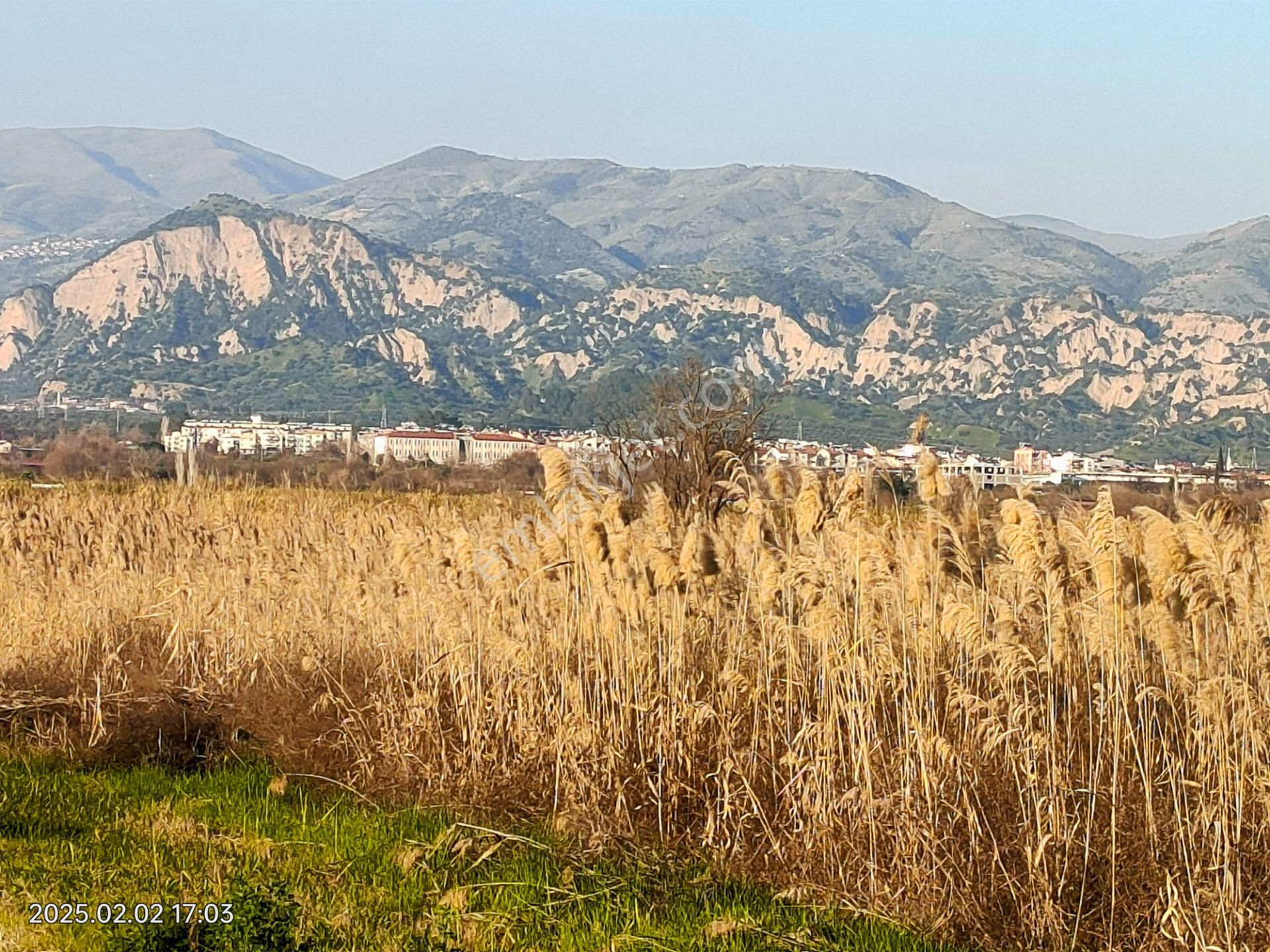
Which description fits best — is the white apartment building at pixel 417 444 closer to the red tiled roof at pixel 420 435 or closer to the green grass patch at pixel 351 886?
the red tiled roof at pixel 420 435

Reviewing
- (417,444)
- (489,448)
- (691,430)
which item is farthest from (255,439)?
(691,430)

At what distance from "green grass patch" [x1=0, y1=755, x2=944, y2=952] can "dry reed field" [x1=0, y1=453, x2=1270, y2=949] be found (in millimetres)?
375

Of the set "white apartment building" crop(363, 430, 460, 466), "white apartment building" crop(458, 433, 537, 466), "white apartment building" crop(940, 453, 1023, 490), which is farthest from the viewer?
"white apartment building" crop(363, 430, 460, 466)

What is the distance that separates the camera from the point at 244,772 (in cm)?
869

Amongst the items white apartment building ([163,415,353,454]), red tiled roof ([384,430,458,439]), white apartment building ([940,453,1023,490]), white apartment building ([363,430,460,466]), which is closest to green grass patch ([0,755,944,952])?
white apartment building ([940,453,1023,490])

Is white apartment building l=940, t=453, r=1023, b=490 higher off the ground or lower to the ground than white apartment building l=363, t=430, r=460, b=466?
higher

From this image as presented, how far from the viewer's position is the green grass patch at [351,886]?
5641mm

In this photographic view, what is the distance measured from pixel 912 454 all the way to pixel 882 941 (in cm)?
277

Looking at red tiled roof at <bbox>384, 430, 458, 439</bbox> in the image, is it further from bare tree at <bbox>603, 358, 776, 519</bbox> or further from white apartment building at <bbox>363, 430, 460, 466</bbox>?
bare tree at <bbox>603, 358, 776, 519</bbox>

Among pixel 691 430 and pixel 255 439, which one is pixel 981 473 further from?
pixel 255 439

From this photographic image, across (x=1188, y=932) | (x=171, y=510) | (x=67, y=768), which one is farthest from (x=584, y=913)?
(x=171, y=510)

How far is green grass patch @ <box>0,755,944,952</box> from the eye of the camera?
5.64 meters

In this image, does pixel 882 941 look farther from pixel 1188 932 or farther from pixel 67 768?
pixel 67 768

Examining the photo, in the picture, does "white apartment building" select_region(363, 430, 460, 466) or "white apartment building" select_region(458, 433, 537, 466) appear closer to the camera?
"white apartment building" select_region(458, 433, 537, 466)
